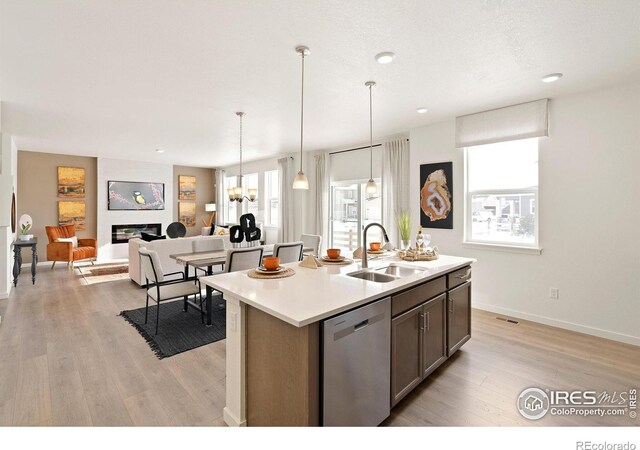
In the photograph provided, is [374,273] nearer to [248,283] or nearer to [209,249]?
[248,283]

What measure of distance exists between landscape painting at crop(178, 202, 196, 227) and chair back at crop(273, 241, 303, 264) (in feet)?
20.9

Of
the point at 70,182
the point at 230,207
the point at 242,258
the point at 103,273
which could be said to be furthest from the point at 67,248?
the point at 242,258

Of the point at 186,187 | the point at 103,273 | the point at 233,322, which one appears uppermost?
the point at 186,187

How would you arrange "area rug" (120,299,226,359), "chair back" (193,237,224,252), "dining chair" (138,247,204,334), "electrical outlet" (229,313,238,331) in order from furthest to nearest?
"chair back" (193,237,224,252), "dining chair" (138,247,204,334), "area rug" (120,299,226,359), "electrical outlet" (229,313,238,331)

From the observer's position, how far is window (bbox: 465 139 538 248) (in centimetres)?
389

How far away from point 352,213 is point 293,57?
3878mm

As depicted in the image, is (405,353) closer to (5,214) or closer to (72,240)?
(5,214)

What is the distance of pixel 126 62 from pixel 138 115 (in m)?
1.73

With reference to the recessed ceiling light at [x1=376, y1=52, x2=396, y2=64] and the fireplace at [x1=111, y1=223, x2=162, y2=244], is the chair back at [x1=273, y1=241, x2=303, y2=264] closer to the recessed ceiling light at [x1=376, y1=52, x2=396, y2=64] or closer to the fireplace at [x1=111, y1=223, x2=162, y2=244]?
the recessed ceiling light at [x1=376, y1=52, x2=396, y2=64]

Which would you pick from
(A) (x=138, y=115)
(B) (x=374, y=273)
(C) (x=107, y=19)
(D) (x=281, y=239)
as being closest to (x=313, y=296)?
(B) (x=374, y=273)

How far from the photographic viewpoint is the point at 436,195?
461 centimetres

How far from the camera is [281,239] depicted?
7.45 meters

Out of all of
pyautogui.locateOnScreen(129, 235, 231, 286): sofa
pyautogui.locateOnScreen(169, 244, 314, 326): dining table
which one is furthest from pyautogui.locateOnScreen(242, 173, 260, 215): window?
pyautogui.locateOnScreen(169, 244, 314, 326): dining table

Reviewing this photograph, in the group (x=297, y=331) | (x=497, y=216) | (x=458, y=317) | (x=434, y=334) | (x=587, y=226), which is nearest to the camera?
(x=297, y=331)
